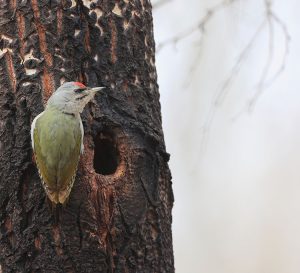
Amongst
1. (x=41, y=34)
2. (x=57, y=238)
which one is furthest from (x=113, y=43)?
(x=57, y=238)

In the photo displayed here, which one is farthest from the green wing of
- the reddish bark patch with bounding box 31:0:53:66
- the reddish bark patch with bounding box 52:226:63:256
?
the reddish bark patch with bounding box 31:0:53:66

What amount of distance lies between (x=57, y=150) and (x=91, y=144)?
15 centimetres

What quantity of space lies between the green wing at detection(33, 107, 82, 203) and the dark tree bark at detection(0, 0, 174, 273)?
0.06 meters

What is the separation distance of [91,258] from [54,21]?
3.46ft

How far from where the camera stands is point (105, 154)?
11.7 feet

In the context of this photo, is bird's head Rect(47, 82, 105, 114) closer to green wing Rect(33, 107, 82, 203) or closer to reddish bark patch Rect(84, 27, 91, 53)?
green wing Rect(33, 107, 82, 203)

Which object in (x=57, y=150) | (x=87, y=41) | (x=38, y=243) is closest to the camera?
(x=38, y=243)

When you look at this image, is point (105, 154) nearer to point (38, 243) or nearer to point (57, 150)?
point (57, 150)

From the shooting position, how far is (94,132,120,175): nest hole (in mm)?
3520

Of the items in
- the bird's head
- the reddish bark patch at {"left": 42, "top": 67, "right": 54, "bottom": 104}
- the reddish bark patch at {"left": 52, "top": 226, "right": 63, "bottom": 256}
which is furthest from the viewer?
the reddish bark patch at {"left": 42, "top": 67, "right": 54, "bottom": 104}

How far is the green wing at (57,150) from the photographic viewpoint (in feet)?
10.9

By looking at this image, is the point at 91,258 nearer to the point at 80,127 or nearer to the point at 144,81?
the point at 80,127

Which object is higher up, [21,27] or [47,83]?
[21,27]

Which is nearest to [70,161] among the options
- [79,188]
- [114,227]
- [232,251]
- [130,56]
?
[79,188]
